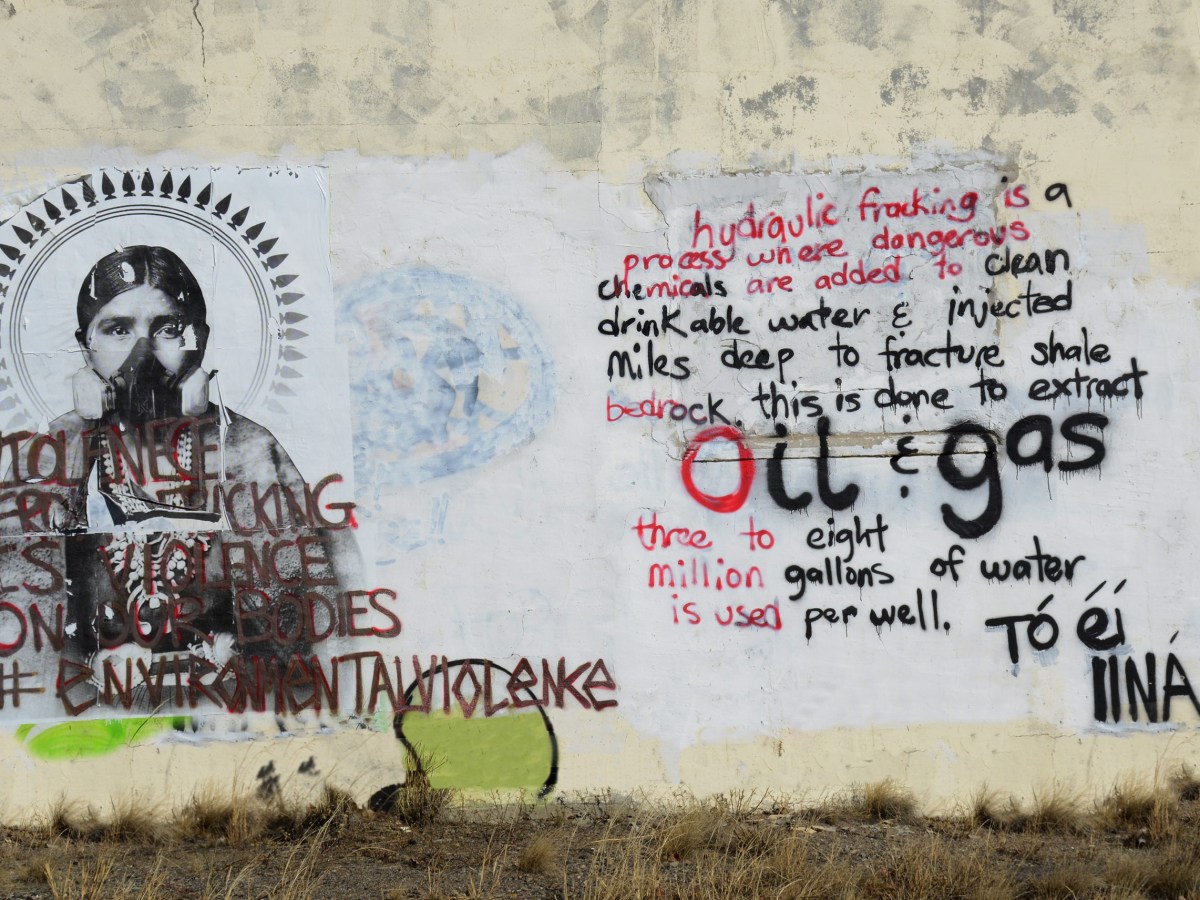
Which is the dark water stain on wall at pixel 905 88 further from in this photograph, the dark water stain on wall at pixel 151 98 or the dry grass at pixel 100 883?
the dry grass at pixel 100 883

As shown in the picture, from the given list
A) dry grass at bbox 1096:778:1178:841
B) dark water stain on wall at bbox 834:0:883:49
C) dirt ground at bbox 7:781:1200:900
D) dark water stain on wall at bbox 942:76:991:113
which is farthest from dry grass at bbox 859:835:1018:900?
dark water stain on wall at bbox 834:0:883:49

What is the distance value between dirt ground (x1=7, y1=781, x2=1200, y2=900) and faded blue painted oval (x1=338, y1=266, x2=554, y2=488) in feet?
5.37

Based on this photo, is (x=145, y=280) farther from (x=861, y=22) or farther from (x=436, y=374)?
(x=861, y=22)

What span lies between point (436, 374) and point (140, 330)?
1441mm

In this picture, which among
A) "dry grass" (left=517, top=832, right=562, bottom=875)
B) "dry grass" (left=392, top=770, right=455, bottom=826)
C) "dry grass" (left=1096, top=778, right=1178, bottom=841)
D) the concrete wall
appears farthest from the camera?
the concrete wall

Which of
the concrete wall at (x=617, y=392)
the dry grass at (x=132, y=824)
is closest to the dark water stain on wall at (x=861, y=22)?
the concrete wall at (x=617, y=392)

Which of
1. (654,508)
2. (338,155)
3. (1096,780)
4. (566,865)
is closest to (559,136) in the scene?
(338,155)

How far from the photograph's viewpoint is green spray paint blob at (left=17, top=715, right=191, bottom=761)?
5.43 m

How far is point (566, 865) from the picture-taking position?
489 centimetres

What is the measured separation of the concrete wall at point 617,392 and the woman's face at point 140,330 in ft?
0.10

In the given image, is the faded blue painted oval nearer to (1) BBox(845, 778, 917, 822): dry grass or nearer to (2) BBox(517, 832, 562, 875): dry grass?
(2) BBox(517, 832, 562, 875): dry grass

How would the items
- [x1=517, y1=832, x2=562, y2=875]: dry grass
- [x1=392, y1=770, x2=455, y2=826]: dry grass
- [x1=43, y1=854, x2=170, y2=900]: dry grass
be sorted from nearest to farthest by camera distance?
[x1=43, y1=854, x2=170, y2=900]: dry grass
[x1=517, y1=832, x2=562, y2=875]: dry grass
[x1=392, y1=770, x2=455, y2=826]: dry grass

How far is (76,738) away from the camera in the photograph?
5.43 meters

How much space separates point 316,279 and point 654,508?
6.47 feet
